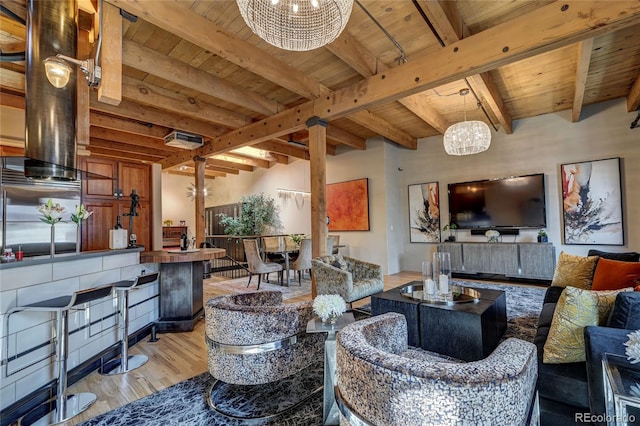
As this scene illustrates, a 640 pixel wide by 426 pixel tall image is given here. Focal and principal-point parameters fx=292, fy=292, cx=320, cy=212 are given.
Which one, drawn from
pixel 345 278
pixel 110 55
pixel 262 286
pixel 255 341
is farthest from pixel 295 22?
pixel 262 286

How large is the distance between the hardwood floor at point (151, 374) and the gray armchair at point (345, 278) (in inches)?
61.3

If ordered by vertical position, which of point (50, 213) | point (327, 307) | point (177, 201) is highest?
point (177, 201)

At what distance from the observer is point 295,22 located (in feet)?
6.47

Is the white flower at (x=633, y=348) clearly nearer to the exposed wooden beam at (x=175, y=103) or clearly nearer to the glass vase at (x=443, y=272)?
the glass vase at (x=443, y=272)

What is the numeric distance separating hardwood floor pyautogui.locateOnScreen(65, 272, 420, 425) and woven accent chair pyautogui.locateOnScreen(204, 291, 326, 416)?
2.07ft

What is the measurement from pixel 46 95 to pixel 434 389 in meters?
3.32

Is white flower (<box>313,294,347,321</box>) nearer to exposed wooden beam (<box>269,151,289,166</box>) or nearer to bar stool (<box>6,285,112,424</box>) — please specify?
bar stool (<box>6,285,112,424</box>)

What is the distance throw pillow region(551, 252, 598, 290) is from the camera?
3154mm

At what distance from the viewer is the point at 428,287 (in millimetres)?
2930

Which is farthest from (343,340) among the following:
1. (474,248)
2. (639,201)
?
(639,201)

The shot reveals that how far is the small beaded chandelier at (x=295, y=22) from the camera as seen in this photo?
6.14ft

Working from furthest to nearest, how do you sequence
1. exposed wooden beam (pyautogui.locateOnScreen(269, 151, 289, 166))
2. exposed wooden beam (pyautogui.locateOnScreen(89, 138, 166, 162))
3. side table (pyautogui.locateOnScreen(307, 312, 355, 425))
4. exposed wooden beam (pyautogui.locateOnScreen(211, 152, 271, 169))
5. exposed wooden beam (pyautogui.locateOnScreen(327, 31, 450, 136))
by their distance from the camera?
exposed wooden beam (pyautogui.locateOnScreen(269, 151, 289, 166))
exposed wooden beam (pyautogui.locateOnScreen(211, 152, 271, 169))
exposed wooden beam (pyautogui.locateOnScreen(89, 138, 166, 162))
exposed wooden beam (pyautogui.locateOnScreen(327, 31, 450, 136))
side table (pyautogui.locateOnScreen(307, 312, 355, 425))

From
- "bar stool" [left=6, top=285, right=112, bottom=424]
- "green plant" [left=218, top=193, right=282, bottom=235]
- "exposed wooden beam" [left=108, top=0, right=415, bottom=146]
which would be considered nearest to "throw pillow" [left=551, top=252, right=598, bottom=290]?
"exposed wooden beam" [left=108, top=0, right=415, bottom=146]

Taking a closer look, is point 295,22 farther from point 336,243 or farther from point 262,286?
point 336,243
